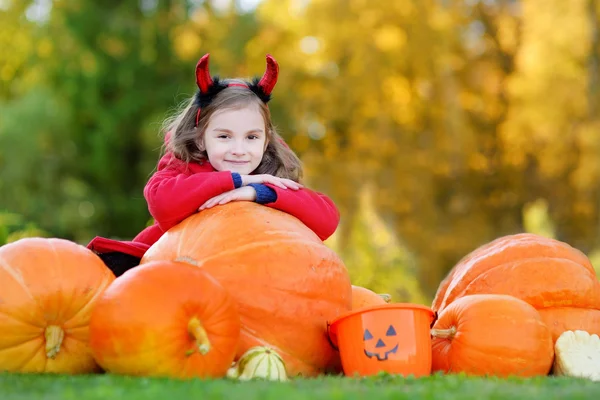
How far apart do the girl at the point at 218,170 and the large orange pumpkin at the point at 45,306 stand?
0.66 metres

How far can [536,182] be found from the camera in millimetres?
20359

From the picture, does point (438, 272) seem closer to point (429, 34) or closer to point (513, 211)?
point (513, 211)

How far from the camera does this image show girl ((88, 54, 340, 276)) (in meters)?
3.94

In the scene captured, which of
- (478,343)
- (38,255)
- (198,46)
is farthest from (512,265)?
(198,46)

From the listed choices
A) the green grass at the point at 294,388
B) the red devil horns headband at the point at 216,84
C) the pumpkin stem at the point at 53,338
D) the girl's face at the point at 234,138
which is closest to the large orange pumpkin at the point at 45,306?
the pumpkin stem at the point at 53,338

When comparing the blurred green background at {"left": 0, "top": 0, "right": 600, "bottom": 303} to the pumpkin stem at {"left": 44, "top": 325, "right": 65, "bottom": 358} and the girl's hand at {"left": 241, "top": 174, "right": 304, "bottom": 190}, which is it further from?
the pumpkin stem at {"left": 44, "top": 325, "right": 65, "bottom": 358}

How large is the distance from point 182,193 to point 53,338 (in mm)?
1001

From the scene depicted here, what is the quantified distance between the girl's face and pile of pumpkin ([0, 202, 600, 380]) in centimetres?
35

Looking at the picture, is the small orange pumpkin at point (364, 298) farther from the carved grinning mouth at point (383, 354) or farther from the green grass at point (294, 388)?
the green grass at point (294, 388)

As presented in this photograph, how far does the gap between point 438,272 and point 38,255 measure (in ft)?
51.7

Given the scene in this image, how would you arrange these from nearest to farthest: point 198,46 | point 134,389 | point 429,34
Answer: point 134,389
point 429,34
point 198,46

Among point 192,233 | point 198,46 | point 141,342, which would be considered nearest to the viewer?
point 141,342

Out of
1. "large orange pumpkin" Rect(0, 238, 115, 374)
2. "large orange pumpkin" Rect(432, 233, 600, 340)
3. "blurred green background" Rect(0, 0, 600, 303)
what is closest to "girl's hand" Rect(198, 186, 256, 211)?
"large orange pumpkin" Rect(0, 238, 115, 374)

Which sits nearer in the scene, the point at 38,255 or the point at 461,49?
the point at 38,255
